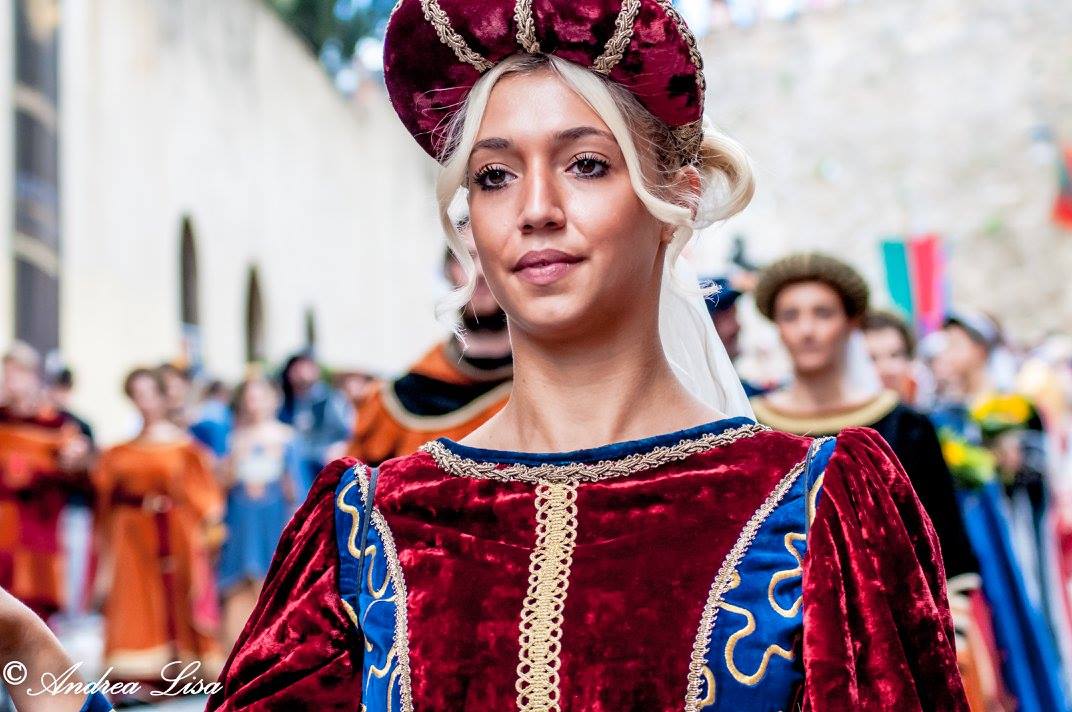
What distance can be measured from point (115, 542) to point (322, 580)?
727 cm

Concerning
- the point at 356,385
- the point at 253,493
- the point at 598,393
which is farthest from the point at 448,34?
the point at 356,385

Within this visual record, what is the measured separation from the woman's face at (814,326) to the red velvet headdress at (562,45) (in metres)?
2.82

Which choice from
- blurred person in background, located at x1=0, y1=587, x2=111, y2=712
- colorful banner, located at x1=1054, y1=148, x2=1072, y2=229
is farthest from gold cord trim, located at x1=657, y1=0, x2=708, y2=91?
colorful banner, located at x1=1054, y1=148, x2=1072, y2=229

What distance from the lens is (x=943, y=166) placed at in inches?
1373

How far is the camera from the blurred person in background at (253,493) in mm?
9289

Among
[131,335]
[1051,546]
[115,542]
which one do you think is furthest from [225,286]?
[1051,546]

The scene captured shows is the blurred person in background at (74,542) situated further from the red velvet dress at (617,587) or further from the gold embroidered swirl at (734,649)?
the gold embroidered swirl at (734,649)

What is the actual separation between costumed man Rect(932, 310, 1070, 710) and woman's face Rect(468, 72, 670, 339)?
4.36 meters

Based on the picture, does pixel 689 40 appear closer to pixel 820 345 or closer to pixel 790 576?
pixel 790 576

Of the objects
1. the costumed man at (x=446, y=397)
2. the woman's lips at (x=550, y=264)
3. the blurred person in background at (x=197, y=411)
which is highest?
the blurred person in background at (x=197, y=411)

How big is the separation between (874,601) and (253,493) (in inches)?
317

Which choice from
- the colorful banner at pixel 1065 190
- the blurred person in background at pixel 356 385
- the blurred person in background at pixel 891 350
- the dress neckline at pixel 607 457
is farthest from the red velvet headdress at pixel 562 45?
the colorful banner at pixel 1065 190

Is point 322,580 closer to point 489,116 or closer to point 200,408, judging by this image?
point 489,116

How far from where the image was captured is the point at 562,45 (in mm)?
1935
